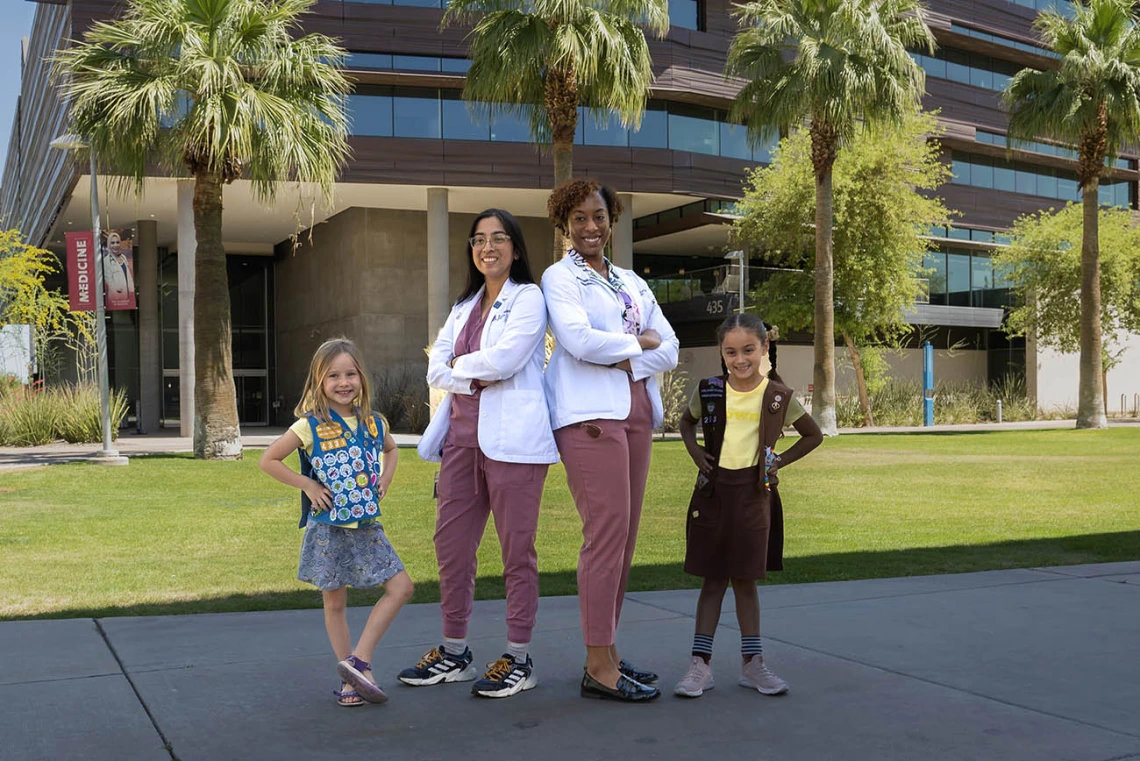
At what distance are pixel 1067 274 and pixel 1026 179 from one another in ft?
36.5

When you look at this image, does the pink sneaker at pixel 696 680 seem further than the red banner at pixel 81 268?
No

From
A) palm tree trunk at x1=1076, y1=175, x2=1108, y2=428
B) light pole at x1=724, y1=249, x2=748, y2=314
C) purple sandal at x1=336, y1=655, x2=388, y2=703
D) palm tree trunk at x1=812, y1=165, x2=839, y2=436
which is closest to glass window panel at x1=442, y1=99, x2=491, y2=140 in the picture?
light pole at x1=724, y1=249, x2=748, y2=314

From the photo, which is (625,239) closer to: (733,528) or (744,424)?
(744,424)

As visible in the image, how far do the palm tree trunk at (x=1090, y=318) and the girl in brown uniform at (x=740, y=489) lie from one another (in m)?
29.3

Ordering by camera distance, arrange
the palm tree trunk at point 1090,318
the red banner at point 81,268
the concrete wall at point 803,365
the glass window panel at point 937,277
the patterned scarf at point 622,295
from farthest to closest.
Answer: the glass window panel at point 937,277
the concrete wall at point 803,365
the palm tree trunk at point 1090,318
the red banner at point 81,268
the patterned scarf at point 622,295

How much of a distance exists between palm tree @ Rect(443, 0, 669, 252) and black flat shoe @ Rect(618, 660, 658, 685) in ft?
49.6

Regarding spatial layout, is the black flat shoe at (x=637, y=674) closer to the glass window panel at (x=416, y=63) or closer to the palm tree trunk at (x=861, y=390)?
the glass window panel at (x=416, y=63)

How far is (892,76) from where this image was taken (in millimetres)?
26016

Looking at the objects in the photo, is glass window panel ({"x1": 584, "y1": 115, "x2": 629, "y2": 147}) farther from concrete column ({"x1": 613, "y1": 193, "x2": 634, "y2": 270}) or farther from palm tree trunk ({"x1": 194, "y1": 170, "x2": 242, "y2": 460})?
palm tree trunk ({"x1": 194, "y1": 170, "x2": 242, "y2": 460})

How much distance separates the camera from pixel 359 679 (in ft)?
13.9

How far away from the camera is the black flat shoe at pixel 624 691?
4395 mm

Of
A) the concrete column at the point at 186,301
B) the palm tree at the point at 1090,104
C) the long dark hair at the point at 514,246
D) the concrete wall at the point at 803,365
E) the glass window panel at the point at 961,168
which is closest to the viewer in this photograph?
the long dark hair at the point at 514,246

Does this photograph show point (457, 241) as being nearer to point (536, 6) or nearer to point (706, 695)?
point (536, 6)

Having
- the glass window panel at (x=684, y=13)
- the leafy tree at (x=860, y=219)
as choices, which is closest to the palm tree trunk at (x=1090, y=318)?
the leafy tree at (x=860, y=219)
